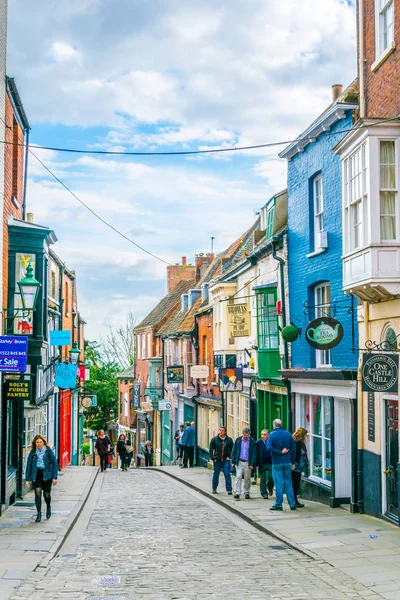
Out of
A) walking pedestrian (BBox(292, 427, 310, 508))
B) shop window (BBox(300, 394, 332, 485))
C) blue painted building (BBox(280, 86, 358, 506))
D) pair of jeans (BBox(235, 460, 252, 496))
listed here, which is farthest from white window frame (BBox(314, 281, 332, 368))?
pair of jeans (BBox(235, 460, 252, 496))

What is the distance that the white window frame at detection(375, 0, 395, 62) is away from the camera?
570 inches

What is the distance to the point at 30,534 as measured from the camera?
14.0 metres

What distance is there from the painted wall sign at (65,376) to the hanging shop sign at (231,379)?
18.8 ft

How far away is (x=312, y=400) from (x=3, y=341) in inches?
317

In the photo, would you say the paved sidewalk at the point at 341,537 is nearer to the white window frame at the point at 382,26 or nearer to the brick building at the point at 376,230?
the brick building at the point at 376,230

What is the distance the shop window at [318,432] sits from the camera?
1793cm

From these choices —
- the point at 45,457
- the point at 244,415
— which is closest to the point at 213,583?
the point at 45,457

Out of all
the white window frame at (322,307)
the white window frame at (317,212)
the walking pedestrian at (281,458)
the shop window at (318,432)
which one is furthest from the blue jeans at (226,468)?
the white window frame at (317,212)

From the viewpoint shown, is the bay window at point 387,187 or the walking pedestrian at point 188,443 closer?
the bay window at point 387,187

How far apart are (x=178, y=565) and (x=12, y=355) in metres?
5.84

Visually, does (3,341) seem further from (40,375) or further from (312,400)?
(40,375)

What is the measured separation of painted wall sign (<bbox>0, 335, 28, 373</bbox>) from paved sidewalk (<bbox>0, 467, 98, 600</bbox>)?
310 cm

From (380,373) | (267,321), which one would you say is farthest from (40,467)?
(267,321)

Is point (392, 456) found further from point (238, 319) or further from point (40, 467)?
point (238, 319)
